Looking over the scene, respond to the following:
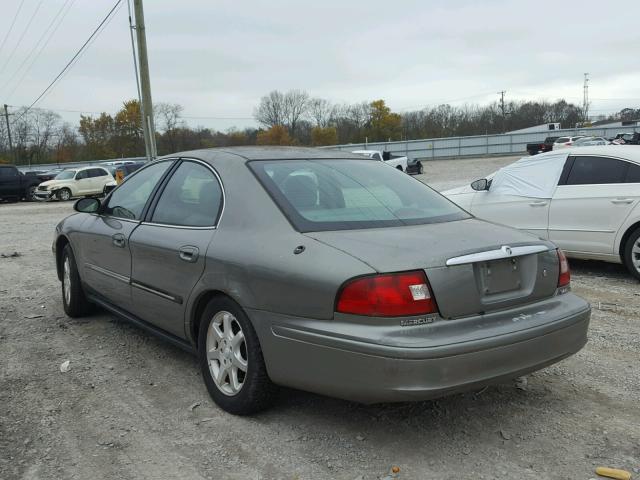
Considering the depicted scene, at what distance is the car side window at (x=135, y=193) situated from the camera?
14.4ft

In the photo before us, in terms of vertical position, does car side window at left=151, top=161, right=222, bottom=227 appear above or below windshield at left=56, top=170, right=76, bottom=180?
above

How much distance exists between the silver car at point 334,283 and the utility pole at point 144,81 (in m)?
15.4

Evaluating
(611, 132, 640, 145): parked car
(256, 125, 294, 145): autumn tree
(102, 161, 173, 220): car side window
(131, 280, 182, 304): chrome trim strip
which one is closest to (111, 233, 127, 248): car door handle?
(102, 161, 173, 220): car side window

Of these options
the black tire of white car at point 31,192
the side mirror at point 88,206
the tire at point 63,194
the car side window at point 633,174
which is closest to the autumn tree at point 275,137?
the black tire of white car at point 31,192

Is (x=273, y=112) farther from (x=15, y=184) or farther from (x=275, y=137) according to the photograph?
(x=15, y=184)

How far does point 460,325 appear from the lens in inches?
108

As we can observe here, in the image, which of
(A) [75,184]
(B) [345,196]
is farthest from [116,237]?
(A) [75,184]

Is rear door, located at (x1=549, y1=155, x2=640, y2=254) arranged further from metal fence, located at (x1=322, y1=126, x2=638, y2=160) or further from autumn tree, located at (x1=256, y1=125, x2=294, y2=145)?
autumn tree, located at (x1=256, y1=125, x2=294, y2=145)

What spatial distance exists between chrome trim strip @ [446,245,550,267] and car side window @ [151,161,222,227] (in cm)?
151

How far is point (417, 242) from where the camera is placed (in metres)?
2.92

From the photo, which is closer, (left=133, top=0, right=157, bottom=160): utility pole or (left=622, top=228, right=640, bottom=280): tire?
(left=622, top=228, right=640, bottom=280): tire

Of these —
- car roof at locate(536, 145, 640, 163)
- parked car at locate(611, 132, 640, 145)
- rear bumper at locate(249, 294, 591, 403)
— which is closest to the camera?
rear bumper at locate(249, 294, 591, 403)

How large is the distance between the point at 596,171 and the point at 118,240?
5438 mm

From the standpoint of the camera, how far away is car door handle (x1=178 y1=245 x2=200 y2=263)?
3495mm
